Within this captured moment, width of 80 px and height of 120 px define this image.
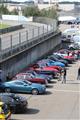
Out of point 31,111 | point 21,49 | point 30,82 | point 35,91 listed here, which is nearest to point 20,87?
point 35,91

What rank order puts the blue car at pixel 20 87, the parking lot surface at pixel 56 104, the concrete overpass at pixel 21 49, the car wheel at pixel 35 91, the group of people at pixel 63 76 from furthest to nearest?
the concrete overpass at pixel 21 49 < the group of people at pixel 63 76 < the car wheel at pixel 35 91 < the blue car at pixel 20 87 < the parking lot surface at pixel 56 104

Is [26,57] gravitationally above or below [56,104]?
below

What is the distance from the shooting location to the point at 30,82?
115ft

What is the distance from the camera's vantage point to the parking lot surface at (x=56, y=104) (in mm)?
25328

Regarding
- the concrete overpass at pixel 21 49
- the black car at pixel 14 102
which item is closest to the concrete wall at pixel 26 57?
the concrete overpass at pixel 21 49

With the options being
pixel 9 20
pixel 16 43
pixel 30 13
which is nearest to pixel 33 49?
pixel 16 43

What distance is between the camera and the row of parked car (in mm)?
25359

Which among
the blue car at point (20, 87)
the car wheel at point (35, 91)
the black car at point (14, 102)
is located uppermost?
the black car at point (14, 102)

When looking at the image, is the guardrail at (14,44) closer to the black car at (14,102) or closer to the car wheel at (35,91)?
the car wheel at (35,91)

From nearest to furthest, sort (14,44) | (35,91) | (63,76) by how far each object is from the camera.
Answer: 1. (35,91)
2. (63,76)
3. (14,44)

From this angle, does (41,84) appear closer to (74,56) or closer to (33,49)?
(33,49)

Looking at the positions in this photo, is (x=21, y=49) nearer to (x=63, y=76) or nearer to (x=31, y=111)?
(x=63, y=76)

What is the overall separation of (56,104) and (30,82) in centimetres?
619

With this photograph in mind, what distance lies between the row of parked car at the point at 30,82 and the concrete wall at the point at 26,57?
46.4 inches
